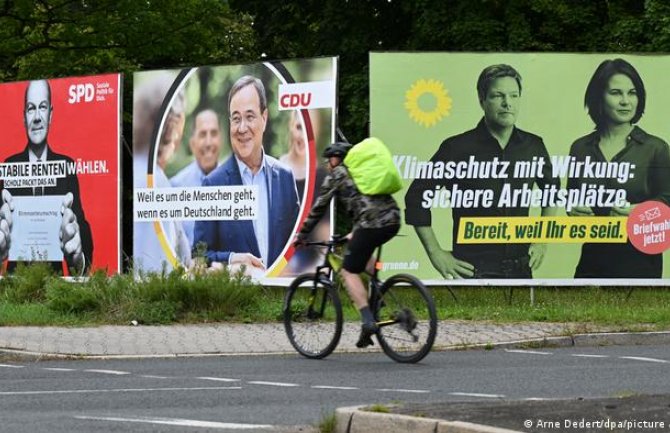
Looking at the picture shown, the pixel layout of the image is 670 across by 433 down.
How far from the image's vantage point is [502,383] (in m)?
10.5

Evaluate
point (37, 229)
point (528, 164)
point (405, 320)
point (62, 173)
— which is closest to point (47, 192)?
point (62, 173)

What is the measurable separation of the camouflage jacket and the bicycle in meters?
0.33

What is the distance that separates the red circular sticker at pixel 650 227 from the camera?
62.8 ft

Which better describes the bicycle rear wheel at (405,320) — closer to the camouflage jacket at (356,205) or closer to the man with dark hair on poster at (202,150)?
the camouflage jacket at (356,205)

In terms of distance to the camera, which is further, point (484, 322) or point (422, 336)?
point (484, 322)

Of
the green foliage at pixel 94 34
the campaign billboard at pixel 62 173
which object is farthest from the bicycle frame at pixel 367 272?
the green foliage at pixel 94 34

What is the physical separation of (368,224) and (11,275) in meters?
11.0

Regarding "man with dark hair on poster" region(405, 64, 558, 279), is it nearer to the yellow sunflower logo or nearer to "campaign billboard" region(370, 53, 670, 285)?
"campaign billboard" region(370, 53, 670, 285)

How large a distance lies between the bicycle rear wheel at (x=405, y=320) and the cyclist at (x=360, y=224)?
5.4 inches

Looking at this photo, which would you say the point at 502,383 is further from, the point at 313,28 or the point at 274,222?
the point at 313,28

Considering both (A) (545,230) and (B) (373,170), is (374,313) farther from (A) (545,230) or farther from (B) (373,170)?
(A) (545,230)

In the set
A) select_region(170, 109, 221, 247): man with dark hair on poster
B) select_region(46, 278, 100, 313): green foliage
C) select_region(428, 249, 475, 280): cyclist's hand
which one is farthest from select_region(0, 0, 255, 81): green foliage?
select_region(428, 249, 475, 280): cyclist's hand

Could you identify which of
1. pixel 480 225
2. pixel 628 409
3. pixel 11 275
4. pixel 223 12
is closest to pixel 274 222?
pixel 480 225

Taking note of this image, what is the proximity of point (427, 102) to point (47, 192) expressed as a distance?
22.2 feet
